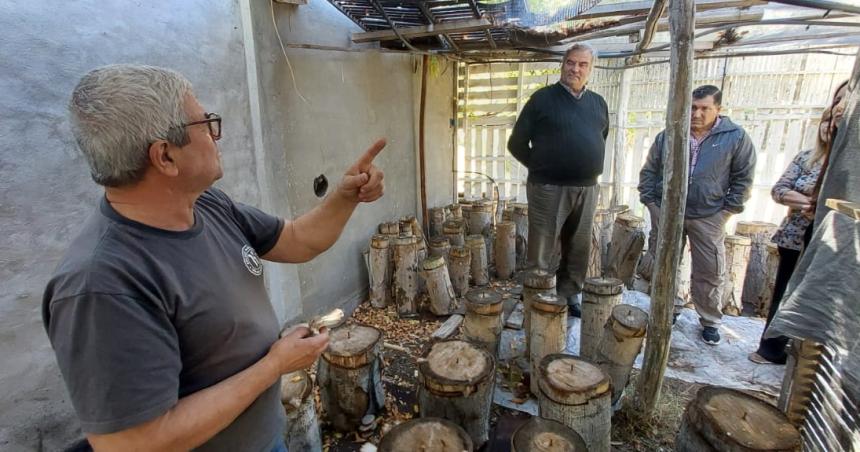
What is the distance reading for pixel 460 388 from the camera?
1.86 metres

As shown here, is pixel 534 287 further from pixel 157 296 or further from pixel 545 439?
pixel 157 296

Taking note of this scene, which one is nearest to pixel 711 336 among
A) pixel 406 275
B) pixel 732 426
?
pixel 732 426

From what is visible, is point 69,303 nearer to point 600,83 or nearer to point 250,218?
point 250,218

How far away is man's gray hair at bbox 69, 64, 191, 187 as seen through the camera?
34.9 inches

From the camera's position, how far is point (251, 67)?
2.75 m

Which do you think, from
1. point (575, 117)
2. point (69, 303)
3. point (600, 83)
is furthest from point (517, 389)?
point (600, 83)

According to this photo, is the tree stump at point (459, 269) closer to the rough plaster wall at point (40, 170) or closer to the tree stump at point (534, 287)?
the tree stump at point (534, 287)

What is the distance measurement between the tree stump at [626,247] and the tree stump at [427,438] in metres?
3.50

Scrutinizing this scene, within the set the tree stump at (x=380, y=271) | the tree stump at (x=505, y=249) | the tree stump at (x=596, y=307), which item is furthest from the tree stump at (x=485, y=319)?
the tree stump at (x=505, y=249)

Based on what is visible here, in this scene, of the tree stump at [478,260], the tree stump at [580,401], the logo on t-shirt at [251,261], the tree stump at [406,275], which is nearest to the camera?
the logo on t-shirt at [251,261]

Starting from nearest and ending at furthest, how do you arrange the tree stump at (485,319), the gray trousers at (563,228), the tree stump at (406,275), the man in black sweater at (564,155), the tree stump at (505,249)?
1. the tree stump at (485,319)
2. the man in black sweater at (564,155)
3. the gray trousers at (563,228)
4. the tree stump at (406,275)
5. the tree stump at (505,249)

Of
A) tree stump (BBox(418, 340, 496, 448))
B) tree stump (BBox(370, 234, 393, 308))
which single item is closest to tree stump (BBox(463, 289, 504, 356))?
tree stump (BBox(418, 340, 496, 448))

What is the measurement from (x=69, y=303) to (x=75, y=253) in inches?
4.8

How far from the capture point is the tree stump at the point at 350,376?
223 cm
